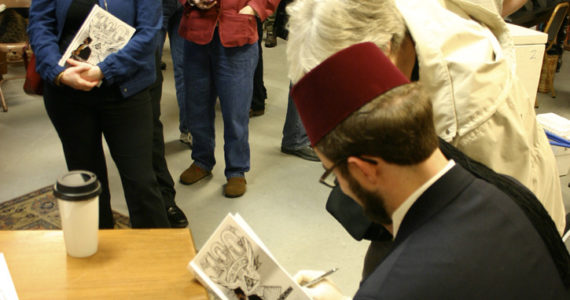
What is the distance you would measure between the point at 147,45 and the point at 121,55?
11 centimetres

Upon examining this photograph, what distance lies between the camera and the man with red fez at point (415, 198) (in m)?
0.87

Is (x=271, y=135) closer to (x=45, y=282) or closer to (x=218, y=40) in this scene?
(x=218, y=40)

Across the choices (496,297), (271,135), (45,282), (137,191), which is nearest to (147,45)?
(137,191)

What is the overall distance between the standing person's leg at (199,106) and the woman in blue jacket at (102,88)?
833 mm

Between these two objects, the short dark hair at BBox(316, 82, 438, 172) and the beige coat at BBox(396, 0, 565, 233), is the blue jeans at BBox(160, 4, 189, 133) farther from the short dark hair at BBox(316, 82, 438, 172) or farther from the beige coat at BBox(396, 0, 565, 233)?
the short dark hair at BBox(316, 82, 438, 172)

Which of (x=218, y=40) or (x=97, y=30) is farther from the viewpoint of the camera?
(x=218, y=40)

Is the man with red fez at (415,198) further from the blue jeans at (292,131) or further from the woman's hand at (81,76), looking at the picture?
the blue jeans at (292,131)

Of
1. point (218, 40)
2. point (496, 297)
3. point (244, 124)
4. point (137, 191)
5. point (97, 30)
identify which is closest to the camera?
point (496, 297)

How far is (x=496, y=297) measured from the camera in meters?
0.87

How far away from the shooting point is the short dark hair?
3.01ft

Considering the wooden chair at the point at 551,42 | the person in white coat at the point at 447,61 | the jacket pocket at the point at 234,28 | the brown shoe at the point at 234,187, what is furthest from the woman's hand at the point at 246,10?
the wooden chair at the point at 551,42

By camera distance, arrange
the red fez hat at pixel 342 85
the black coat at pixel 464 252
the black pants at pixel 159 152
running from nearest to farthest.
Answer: the black coat at pixel 464 252
the red fez hat at pixel 342 85
the black pants at pixel 159 152

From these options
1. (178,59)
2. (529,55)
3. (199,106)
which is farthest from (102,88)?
(529,55)

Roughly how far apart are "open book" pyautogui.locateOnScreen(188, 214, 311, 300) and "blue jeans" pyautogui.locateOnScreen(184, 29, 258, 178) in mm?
1783
